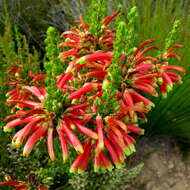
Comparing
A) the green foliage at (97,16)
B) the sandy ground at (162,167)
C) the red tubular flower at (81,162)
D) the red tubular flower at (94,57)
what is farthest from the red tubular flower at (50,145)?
the sandy ground at (162,167)

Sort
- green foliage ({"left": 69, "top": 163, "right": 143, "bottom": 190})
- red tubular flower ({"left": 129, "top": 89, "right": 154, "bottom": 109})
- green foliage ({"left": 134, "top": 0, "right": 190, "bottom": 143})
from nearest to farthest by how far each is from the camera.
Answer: red tubular flower ({"left": 129, "top": 89, "right": 154, "bottom": 109}), green foliage ({"left": 69, "top": 163, "right": 143, "bottom": 190}), green foliage ({"left": 134, "top": 0, "right": 190, "bottom": 143})

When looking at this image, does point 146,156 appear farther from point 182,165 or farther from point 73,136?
point 73,136

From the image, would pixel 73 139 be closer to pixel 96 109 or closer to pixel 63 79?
pixel 96 109

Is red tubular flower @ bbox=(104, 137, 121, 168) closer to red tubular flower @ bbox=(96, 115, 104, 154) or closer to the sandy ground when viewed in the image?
red tubular flower @ bbox=(96, 115, 104, 154)

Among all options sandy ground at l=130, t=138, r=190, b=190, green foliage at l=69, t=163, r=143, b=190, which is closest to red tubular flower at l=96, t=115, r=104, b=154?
green foliage at l=69, t=163, r=143, b=190

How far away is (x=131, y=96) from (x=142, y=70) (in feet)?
0.35

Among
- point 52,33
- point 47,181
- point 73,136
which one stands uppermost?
point 52,33

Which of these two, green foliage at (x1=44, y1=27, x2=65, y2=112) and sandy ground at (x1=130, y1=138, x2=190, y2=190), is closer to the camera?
green foliage at (x1=44, y1=27, x2=65, y2=112)

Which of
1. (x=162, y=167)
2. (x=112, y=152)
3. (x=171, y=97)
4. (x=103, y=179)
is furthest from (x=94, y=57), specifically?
(x=162, y=167)

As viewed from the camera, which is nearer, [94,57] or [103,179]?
[94,57]

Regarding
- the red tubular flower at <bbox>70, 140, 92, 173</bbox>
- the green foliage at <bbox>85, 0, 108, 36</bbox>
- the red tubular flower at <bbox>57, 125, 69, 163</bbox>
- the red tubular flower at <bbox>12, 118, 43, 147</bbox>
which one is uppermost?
the green foliage at <bbox>85, 0, 108, 36</bbox>

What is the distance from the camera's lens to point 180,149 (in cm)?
209

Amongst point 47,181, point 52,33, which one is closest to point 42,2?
point 47,181

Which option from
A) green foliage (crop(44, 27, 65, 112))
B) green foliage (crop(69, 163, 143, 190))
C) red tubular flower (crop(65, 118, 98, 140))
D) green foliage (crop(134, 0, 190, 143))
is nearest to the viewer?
green foliage (crop(44, 27, 65, 112))
